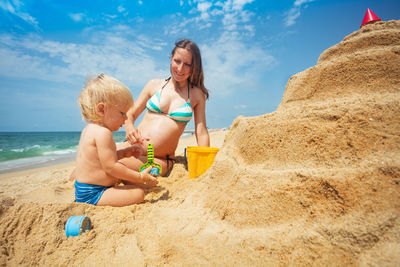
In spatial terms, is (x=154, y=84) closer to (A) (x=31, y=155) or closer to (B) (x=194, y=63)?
(B) (x=194, y=63)

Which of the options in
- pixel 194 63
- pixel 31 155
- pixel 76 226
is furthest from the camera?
pixel 31 155

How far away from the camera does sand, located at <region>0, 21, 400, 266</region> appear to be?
0.98m

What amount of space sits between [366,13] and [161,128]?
2.65 meters

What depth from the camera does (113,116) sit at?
1981 mm

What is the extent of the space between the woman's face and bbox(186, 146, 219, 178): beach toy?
3.78ft

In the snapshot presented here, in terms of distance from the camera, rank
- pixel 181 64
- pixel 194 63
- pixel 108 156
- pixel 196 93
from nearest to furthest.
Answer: pixel 108 156
pixel 181 64
pixel 194 63
pixel 196 93

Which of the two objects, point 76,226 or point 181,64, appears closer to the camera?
point 76,226

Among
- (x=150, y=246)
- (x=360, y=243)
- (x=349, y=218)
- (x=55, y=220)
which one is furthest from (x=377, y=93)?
(x=55, y=220)

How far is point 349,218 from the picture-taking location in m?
0.99

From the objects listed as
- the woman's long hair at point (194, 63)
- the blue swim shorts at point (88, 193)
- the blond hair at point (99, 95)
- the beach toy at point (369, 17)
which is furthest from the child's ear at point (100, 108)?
the beach toy at point (369, 17)

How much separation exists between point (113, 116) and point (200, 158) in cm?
107

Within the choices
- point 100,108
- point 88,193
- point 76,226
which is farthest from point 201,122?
point 76,226

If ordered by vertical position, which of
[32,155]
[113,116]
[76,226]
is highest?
[113,116]

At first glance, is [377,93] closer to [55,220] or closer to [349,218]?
[349,218]
